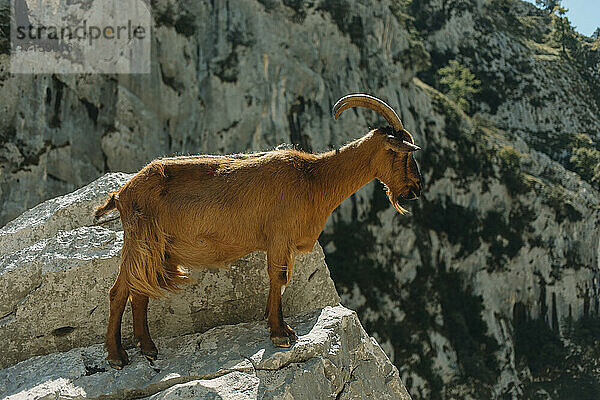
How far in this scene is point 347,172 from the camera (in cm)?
435

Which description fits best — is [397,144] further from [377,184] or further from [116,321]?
[377,184]

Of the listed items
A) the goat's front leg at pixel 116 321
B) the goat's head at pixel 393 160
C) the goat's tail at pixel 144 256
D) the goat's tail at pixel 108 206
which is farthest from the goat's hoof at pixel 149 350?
the goat's head at pixel 393 160

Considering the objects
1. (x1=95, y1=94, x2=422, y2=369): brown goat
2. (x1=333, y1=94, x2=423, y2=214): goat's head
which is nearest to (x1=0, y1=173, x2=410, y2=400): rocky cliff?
(x1=95, y1=94, x2=422, y2=369): brown goat

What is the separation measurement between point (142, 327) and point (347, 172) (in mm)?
2017

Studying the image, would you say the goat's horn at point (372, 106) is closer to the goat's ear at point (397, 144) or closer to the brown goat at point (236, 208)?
the brown goat at point (236, 208)

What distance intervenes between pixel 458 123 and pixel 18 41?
103ft

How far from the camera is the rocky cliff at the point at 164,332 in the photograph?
397cm

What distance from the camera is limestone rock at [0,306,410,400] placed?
387cm

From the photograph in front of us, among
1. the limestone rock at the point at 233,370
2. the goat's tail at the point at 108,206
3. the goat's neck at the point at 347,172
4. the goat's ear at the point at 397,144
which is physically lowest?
the limestone rock at the point at 233,370

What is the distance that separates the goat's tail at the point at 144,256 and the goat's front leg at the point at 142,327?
0.46 feet

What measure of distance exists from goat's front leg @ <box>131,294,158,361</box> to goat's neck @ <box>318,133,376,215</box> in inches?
64.1

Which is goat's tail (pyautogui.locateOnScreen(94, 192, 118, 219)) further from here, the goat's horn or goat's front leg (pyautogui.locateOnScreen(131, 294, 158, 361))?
the goat's horn

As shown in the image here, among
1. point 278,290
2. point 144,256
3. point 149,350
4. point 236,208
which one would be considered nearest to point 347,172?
point 236,208

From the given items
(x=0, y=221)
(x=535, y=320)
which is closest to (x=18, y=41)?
(x=0, y=221)
